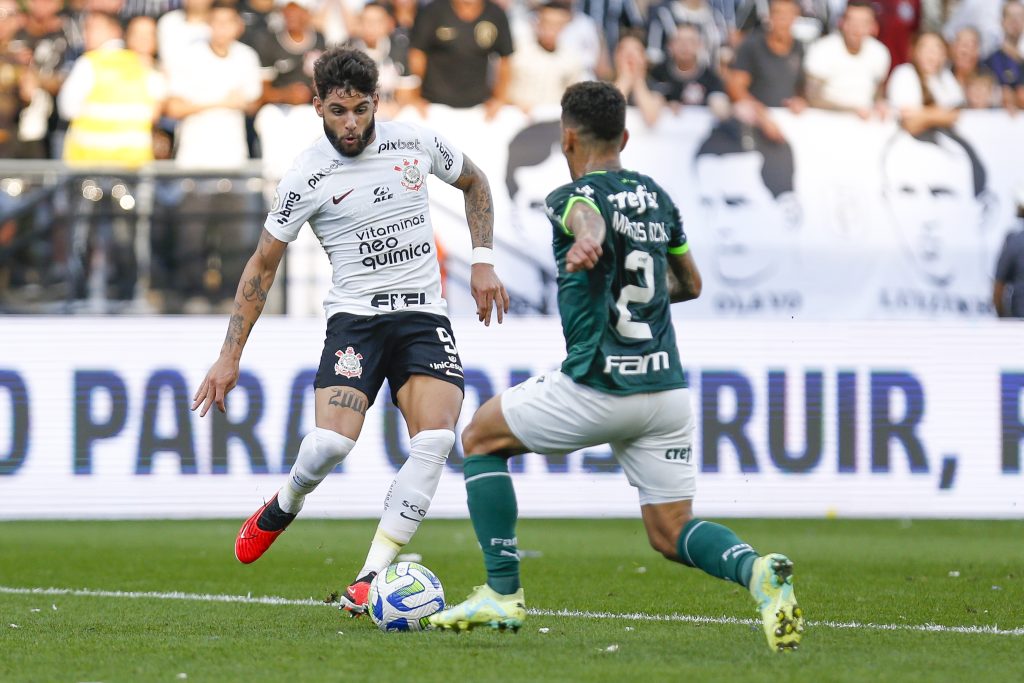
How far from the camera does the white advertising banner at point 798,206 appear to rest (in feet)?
50.0

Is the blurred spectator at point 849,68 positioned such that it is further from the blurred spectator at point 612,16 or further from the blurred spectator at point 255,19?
the blurred spectator at point 255,19

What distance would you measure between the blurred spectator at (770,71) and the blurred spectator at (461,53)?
2.39m

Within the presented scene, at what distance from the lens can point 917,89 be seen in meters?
16.7

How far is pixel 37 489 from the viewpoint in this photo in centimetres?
1201

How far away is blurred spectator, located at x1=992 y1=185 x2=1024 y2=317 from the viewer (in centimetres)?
1487

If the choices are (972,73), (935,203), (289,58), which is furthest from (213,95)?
(972,73)

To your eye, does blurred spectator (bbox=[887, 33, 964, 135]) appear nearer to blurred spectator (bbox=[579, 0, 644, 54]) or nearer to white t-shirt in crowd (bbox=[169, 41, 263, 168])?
blurred spectator (bbox=[579, 0, 644, 54])

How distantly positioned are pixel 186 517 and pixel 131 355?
4.40 ft

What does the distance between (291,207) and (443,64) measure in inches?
358

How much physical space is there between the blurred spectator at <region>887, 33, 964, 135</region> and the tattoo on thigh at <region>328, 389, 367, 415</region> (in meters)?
11.1

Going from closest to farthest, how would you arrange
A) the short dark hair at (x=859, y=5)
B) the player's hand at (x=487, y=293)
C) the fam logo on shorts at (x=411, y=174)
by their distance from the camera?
1. the player's hand at (x=487, y=293)
2. the fam logo on shorts at (x=411, y=174)
3. the short dark hair at (x=859, y=5)

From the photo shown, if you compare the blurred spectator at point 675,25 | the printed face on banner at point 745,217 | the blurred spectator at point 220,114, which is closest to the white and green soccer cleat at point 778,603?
the blurred spectator at point 220,114

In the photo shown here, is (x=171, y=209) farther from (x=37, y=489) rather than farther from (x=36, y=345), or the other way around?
(x=37, y=489)

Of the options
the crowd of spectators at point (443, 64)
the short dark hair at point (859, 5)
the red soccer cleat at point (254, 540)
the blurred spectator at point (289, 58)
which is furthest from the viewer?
the short dark hair at point (859, 5)
